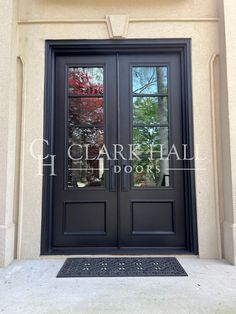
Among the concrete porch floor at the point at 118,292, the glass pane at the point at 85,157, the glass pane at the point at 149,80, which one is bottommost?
the concrete porch floor at the point at 118,292

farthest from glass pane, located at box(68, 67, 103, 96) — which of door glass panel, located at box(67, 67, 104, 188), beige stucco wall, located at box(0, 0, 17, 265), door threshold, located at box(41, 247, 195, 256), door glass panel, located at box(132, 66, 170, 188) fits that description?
door threshold, located at box(41, 247, 195, 256)

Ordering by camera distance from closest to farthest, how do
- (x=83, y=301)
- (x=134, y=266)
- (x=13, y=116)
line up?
(x=83, y=301), (x=134, y=266), (x=13, y=116)

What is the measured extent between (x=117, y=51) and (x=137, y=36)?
26cm

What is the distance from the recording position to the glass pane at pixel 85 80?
311 centimetres

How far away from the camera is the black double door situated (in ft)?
9.78

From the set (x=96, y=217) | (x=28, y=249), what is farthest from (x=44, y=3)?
(x=28, y=249)

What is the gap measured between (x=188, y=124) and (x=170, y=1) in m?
1.32

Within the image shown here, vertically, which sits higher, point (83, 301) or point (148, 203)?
point (148, 203)

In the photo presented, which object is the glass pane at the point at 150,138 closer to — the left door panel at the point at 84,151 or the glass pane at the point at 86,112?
the left door panel at the point at 84,151

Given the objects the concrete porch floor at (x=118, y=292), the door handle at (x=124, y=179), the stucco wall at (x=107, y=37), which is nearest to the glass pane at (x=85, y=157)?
the door handle at (x=124, y=179)

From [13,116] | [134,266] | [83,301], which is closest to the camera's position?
[83,301]

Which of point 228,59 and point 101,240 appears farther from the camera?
point 101,240

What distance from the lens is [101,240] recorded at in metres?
2.98

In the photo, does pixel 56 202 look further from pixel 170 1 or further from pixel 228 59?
pixel 170 1
